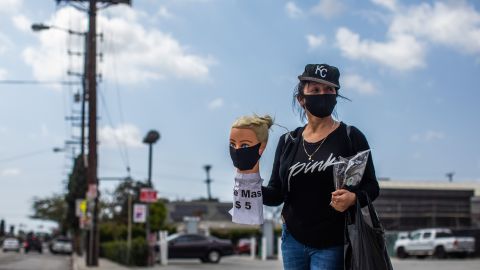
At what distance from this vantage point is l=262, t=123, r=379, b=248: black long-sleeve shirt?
12.1 ft

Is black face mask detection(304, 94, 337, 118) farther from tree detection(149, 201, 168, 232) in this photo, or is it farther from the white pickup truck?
tree detection(149, 201, 168, 232)

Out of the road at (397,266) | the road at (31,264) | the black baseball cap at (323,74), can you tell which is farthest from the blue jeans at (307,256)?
the road at (31,264)

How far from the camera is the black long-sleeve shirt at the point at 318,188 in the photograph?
368cm

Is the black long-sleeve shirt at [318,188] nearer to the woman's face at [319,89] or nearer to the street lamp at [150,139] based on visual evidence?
the woman's face at [319,89]

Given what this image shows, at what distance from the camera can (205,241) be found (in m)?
32.7

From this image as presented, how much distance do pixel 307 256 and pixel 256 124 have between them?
705 millimetres

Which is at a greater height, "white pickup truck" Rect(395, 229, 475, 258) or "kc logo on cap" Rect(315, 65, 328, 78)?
"kc logo on cap" Rect(315, 65, 328, 78)

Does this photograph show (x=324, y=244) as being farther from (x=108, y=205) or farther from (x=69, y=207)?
(x=108, y=205)

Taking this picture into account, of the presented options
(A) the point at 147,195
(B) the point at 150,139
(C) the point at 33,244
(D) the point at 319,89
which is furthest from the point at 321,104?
(C) the point at 33,244

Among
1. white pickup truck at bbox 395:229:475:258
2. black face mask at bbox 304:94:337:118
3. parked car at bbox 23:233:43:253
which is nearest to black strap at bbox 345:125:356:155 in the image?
black face mask at bbox 304:94:337:118

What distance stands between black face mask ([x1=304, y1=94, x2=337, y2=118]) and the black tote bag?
1.72 feet

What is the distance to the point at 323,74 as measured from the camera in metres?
3.82

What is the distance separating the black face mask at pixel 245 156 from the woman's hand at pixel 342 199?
51 centimetres

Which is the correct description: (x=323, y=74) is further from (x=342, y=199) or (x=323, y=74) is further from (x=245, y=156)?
(x=342, y=199)
